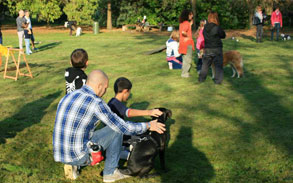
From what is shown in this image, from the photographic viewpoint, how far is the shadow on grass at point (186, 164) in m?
4.39

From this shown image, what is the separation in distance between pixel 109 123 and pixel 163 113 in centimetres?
100

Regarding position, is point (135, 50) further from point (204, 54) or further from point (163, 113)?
point (163, 113)

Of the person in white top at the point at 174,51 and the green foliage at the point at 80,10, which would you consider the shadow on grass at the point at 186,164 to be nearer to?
the person in white top at the point at 174,51

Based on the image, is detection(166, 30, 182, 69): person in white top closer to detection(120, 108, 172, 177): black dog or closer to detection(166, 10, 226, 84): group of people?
detection(166, 10, 226, 84): group of people

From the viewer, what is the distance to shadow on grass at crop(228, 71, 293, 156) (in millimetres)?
5559

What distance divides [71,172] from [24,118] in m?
3.17

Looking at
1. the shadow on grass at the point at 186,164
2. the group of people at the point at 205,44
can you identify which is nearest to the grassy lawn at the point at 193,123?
the shadow on grass at the point at 186,164

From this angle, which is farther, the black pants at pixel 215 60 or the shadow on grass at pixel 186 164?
the black pants at pixel 215 60

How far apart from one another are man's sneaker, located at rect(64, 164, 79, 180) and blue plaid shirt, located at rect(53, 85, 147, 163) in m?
0.31

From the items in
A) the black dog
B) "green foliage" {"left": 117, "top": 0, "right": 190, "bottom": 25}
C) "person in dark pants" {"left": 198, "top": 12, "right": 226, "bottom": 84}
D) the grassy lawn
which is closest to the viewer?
the black dog

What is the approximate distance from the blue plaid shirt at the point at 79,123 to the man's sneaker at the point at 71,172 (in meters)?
0.31

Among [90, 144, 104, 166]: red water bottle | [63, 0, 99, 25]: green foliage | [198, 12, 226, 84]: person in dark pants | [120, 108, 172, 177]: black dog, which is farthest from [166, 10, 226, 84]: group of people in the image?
[63, 0, 99, 25]: green foliage

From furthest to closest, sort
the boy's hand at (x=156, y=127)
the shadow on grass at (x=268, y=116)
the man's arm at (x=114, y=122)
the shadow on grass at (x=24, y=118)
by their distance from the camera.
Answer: the shadow on grass at (x=24, y=118) < the shadow on grass at (x=268, y=116) < the boy's hand at (x=156, y=127) < the man's arm at (x=114, y=122)

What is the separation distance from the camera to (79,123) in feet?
12.5
